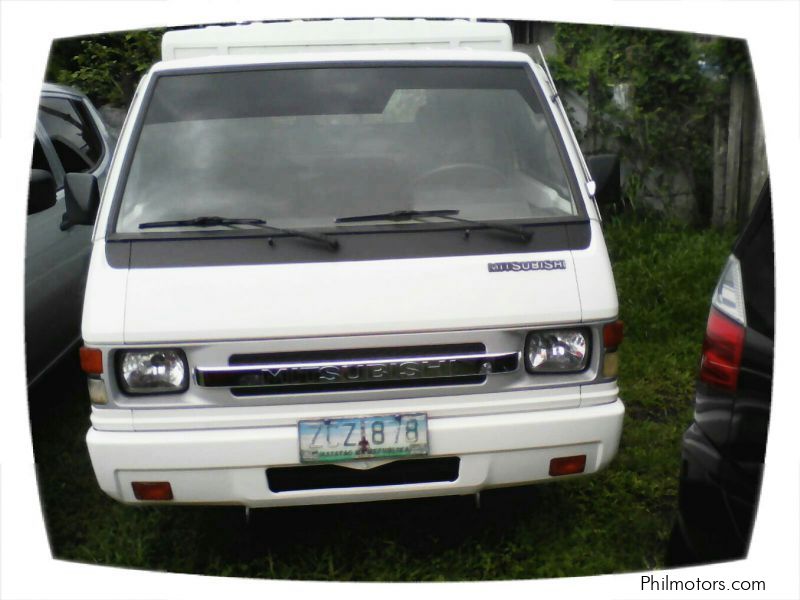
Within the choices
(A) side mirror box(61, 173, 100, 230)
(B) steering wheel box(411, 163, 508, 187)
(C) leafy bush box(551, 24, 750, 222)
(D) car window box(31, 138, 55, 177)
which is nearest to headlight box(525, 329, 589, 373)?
(B) steering wheel box(411, 163, 508, 187)

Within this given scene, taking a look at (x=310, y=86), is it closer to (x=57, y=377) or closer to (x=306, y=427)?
(x=306, y=427)

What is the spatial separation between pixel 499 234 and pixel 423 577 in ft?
4.70

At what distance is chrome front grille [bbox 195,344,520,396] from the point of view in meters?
3.24

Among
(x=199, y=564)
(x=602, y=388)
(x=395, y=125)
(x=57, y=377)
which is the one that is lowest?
(x=57, y=377)

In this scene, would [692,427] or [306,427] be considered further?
[306,427]

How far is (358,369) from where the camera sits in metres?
3.27

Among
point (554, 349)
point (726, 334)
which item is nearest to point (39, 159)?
point (554, 349)

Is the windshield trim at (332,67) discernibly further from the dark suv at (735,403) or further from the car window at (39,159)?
the car window at (39,159)

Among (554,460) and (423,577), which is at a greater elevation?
(554,460)

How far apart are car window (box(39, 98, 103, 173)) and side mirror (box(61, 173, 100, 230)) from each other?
219 centimetres

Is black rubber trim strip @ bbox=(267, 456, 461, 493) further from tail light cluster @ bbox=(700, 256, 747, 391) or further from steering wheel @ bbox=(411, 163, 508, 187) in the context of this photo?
steering wheel @ bbox=(411, 163, 508, 187)

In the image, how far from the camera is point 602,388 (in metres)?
3.43

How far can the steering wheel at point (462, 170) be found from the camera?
3.67m

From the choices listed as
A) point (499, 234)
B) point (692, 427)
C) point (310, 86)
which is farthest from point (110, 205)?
point (692, 427)
